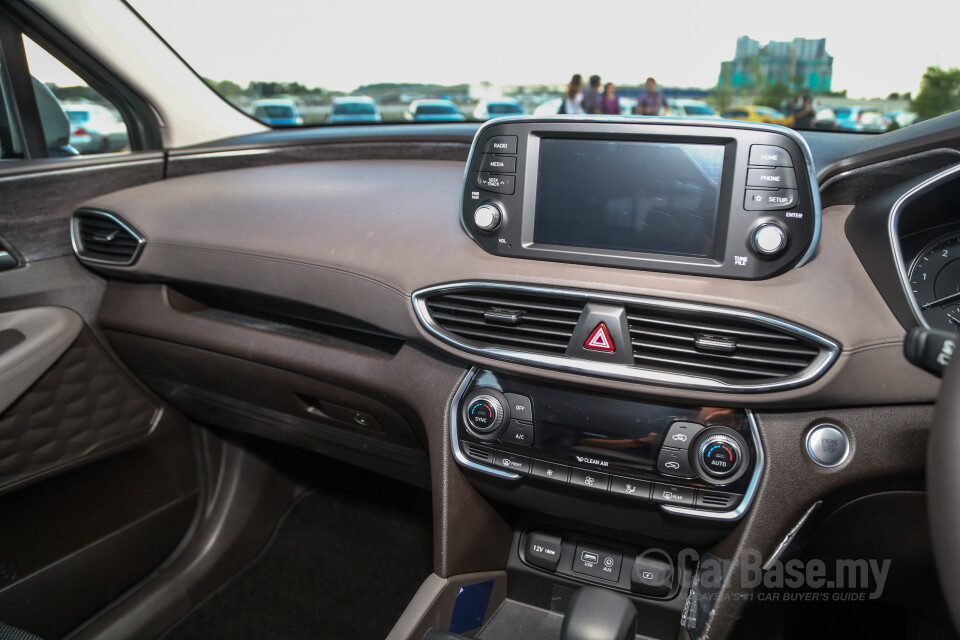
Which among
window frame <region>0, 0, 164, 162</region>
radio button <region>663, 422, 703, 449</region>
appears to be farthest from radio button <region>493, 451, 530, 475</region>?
window frame <region>0, 0, 164, 162</region>

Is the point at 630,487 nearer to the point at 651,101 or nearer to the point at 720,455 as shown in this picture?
the point at 720,455

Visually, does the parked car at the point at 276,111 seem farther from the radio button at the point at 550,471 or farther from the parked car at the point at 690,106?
the radio button at the point at 550,471

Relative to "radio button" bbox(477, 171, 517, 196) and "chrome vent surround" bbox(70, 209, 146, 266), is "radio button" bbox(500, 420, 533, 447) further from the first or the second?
"chrome vent surround" bbox(70, 209, 146, 266)

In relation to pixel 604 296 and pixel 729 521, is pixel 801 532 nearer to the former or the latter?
pixel 729 521

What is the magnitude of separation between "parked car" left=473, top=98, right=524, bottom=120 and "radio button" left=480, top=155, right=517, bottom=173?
424 mm

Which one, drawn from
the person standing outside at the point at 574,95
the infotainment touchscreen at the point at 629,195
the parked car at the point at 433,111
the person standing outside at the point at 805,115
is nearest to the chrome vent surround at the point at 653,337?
the infotainment touchscreen at the point at 629,195

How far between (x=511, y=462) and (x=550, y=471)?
8 centimetres

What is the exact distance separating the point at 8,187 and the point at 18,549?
95 centimetres

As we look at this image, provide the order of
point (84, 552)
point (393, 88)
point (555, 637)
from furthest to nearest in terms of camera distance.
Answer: point (393, 88), point (84, 552), point (555, 637)

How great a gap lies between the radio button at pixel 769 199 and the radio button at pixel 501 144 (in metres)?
0.43

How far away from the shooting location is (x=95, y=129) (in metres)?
2.18

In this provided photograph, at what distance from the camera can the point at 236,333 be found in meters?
1.81

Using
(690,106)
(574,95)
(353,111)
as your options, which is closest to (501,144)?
(690,106)

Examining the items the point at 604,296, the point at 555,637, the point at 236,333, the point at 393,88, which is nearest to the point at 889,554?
the point at 555,637
